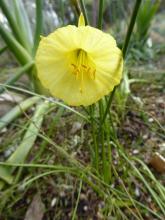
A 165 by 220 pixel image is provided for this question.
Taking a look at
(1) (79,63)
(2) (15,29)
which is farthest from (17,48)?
(1) (79,63)

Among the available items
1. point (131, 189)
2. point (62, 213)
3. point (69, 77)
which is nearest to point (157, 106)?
point (131, 189)

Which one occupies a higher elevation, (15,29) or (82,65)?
(82,65)

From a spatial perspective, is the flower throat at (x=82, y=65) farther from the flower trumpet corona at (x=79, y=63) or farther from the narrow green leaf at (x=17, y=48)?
the narrow green leaf at (x=17, y=48)

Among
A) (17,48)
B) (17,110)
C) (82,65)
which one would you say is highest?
(82,65)

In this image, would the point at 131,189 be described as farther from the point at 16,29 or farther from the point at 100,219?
the point at 16,29

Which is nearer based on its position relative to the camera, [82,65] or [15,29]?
[82,65]

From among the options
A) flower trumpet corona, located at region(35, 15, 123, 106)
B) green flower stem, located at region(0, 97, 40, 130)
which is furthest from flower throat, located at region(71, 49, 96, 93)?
green flower stem, located at region(0, 97, 40, 130)

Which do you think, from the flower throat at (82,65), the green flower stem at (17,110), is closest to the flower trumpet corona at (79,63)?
Answer: the flower throat at (82,65)

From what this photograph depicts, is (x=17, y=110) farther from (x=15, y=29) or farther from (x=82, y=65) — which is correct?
(x=82, y=65)
